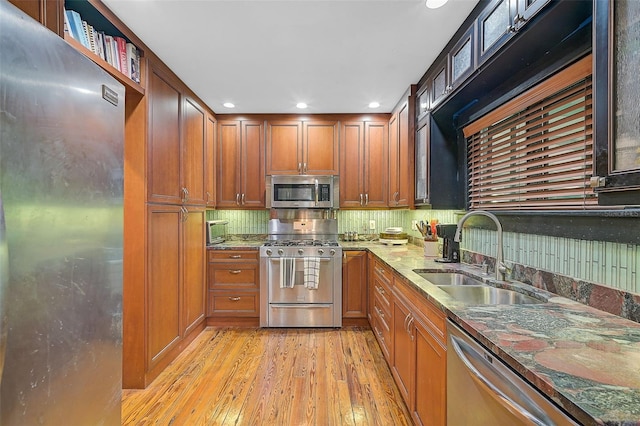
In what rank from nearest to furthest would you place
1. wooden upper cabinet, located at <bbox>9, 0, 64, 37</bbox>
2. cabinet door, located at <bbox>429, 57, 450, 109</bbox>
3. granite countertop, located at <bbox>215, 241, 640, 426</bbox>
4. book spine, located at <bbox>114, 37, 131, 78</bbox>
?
granite countertop, located at <bbox>215, 241, 640, 426</bbox>
wooden upper cabinet, located at <bbox>9, 0, 64, 37</bbox>
book spine, located at <bbox>114, 37, 131, 78</bbox>
cabinet door, located at <bbox>429, 57, 450, 109</bbox>

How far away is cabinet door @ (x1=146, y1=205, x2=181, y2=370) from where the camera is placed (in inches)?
87.6

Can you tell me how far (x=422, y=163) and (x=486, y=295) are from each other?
4.46 feet

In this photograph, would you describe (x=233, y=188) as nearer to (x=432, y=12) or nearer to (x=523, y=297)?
(x=432, y=12)

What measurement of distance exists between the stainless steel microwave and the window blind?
66.2 inches

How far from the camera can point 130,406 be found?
77.8 inches

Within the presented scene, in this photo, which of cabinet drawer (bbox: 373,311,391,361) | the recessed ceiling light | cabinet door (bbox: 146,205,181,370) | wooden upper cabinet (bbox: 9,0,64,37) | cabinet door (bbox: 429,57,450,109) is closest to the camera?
wooden upper cabinet (bbox: 9,0,64,37)

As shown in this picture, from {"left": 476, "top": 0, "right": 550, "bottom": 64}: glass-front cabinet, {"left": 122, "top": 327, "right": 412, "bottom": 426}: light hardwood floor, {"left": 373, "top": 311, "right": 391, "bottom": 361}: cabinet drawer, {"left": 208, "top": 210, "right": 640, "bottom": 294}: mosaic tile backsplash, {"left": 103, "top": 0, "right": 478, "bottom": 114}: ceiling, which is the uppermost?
{"left": 103, "top": 0, "right": 478, "bottom": 114}: ceiling

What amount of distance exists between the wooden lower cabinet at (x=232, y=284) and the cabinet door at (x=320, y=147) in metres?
1.23

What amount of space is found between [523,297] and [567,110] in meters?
0.92

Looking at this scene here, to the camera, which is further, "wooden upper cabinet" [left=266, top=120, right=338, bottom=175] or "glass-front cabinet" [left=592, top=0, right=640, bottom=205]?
"wooden upper cabinet" [left=266, top=120, right=338, bottom=175]

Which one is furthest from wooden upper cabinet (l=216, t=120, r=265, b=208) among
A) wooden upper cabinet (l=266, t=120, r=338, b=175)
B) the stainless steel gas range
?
the stainless steel gas range

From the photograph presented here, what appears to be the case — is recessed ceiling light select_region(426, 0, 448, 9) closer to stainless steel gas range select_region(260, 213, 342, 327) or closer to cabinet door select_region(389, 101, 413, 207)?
cabinet door select_region(389, 101, 413, 207)

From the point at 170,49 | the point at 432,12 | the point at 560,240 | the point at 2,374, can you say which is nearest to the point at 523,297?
A: the point at 560,240

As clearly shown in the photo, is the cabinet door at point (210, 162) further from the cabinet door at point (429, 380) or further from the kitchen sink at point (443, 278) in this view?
the cabinet door at point (429, 380)
